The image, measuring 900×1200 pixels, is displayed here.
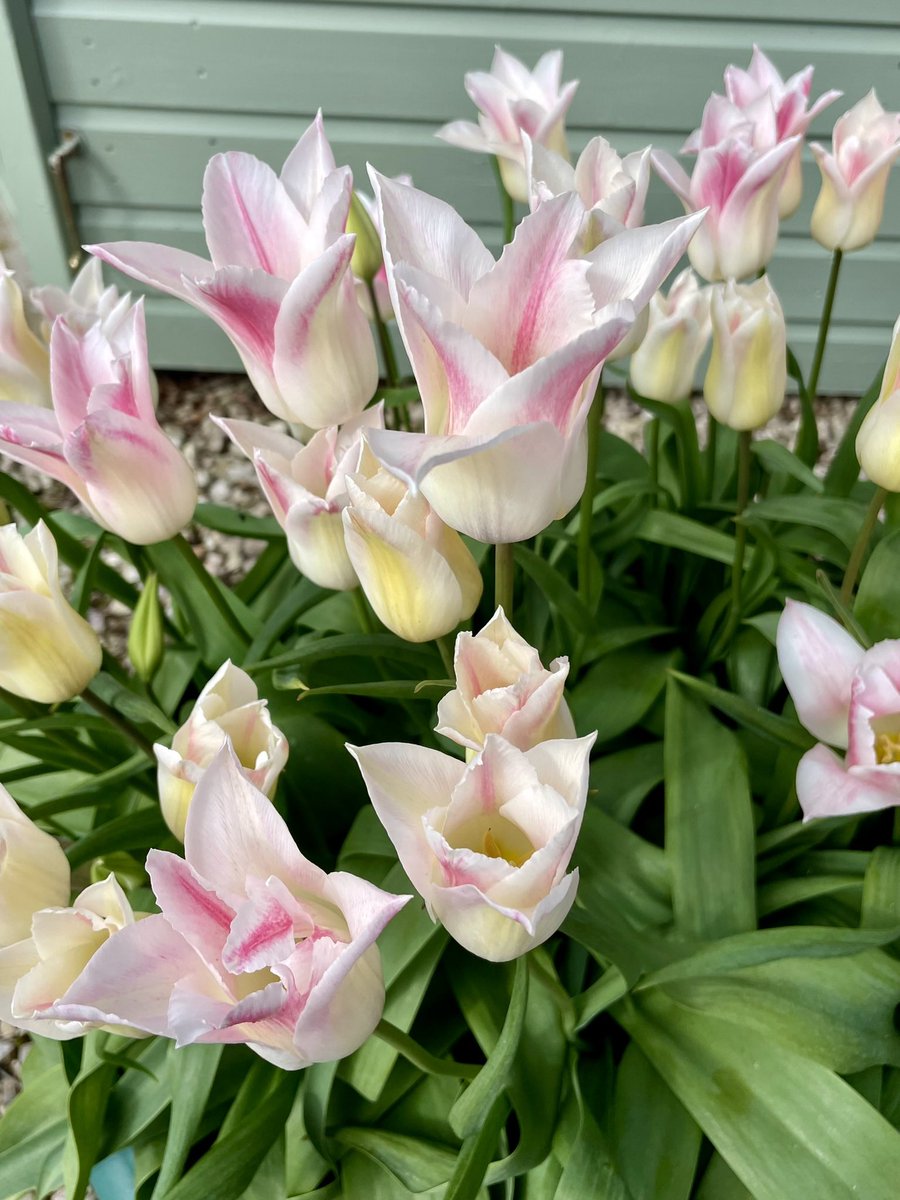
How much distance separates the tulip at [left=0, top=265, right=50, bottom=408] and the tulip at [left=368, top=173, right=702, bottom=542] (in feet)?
1.08

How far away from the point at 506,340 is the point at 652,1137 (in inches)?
17.3

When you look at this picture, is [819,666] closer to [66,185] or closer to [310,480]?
[310,480]

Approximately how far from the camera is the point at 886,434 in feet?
1.60

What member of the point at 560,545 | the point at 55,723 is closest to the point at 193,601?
the point at 55,723

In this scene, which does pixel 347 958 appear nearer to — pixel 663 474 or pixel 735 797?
pixel 735 797

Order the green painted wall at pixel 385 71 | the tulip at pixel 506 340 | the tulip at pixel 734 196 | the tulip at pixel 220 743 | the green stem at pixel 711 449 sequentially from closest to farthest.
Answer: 1. the tulip at pixel 506 340
2. the tulip at pixel 220 743
3. the tulip at pixel 734 196
4. the green stem at pixel 711 449
5. the green painted wall at pixel 385 71

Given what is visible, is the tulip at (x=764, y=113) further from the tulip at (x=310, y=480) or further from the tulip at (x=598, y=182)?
the tulip at (x=310, y=480)

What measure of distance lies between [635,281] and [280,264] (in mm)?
183

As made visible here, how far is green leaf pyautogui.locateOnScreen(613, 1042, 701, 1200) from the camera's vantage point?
53cm

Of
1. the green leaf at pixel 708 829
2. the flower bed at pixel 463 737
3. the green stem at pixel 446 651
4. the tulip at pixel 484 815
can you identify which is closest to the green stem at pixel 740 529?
the flower bed at pixel 463 737

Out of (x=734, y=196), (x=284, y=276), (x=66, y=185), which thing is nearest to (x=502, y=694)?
(x=284, y=276)

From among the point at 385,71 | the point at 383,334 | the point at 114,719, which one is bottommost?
the point at 114,719

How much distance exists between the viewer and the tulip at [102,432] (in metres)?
0.45

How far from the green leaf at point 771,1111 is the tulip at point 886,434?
0.30 m
